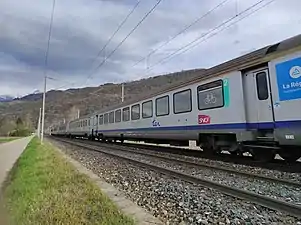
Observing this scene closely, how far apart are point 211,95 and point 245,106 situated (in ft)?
5.69

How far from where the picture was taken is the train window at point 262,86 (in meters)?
8.95

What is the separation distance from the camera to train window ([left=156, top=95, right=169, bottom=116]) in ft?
48.9

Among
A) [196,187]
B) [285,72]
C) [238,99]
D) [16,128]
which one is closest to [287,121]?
[285,72]

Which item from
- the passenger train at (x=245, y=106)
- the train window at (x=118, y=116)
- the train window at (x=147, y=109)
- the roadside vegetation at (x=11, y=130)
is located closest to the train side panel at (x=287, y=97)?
the passenger train at (x=245, y=106)

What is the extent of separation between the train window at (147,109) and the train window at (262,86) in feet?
26.9

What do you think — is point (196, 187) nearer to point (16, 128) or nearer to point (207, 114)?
Answer: point (207, 114)

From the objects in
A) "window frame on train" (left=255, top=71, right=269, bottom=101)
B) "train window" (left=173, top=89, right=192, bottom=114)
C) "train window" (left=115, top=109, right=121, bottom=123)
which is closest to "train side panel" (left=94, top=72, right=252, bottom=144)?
"train window" (left=173, top=89, right=192, bottom=114)

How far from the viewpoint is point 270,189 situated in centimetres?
630

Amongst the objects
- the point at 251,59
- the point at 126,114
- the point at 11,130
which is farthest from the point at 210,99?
the point at 11,130

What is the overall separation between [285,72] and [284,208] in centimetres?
423

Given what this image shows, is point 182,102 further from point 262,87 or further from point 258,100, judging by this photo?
point 262,87

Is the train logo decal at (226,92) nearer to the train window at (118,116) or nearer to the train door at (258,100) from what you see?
the train door at (258,100)

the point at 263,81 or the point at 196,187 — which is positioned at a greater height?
the point at 263,81

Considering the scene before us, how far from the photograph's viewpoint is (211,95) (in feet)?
36.9
